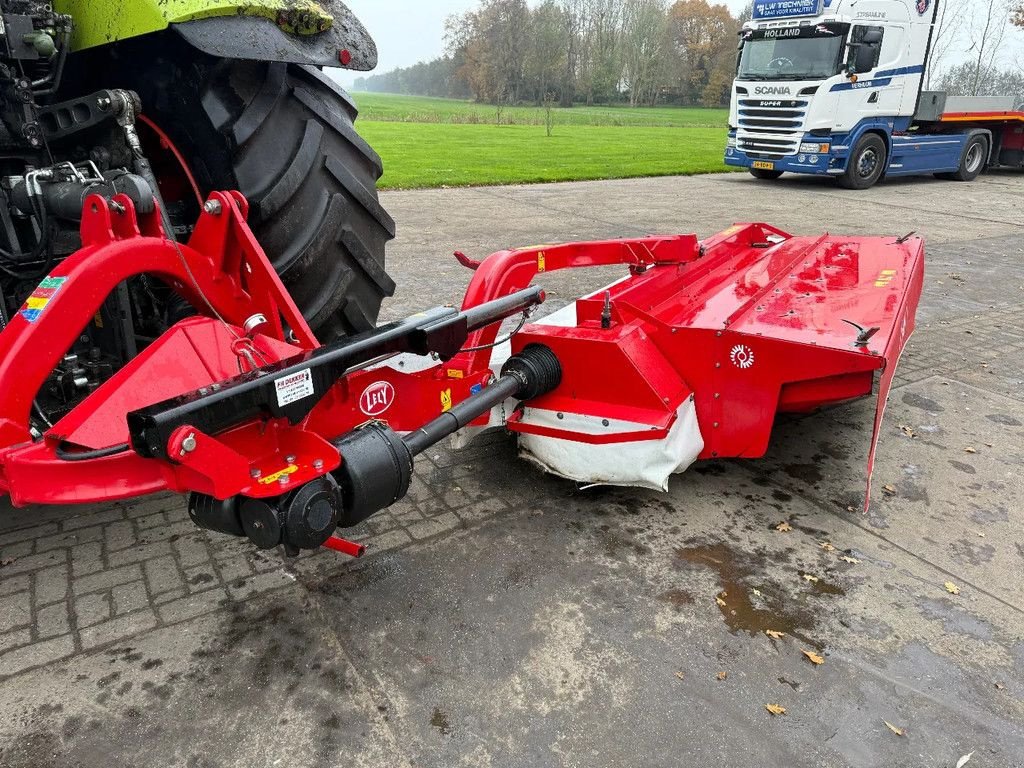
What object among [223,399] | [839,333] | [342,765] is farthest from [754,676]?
[223,399]

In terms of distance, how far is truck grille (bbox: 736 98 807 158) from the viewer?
1265cm

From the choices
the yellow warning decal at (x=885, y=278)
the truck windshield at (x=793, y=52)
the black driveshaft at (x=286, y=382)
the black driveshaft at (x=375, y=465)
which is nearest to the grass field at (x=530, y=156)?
the truck windshield at (x=793, y=52)

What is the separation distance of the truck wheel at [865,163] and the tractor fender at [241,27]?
12.6 m

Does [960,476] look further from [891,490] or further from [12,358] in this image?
[12,358]

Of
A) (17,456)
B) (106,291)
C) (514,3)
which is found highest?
(514,3)

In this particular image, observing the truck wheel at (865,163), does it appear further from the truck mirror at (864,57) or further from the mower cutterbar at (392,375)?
the mower cutterbar at (392,375)

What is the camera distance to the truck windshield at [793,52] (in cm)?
1206

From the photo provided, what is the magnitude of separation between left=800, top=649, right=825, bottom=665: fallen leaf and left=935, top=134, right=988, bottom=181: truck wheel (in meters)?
15.9

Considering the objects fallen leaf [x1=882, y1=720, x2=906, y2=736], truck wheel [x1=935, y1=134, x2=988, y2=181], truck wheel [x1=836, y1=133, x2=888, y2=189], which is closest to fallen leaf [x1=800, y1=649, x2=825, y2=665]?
fallen leaf [x1=882, y1=720, x2=906, y2=736]

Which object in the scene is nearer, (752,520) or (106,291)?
(106,291)

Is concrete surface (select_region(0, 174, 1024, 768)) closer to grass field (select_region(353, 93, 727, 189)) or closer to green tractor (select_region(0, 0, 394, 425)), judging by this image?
green tractor (select_region(0, 0, 394, 425))

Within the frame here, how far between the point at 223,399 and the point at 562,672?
113 centimetres

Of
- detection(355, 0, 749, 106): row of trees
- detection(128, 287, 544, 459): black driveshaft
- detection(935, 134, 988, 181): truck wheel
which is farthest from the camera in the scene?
detection(355, 0, 749, 106): row of trees

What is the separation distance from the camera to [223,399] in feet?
5.32
